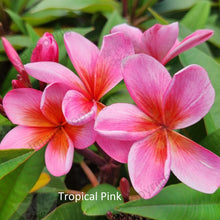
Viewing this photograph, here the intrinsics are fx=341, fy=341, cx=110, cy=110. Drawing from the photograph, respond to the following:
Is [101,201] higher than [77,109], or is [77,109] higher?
[77,109]

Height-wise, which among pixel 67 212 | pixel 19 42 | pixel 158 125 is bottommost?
pixel 67 212

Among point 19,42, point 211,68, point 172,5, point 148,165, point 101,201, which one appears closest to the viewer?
point 148,165

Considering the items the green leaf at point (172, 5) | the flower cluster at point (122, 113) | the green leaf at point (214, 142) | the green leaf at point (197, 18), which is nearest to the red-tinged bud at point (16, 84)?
the flower cluster at point (122, 113)

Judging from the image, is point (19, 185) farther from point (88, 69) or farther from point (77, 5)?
point (77, 5)

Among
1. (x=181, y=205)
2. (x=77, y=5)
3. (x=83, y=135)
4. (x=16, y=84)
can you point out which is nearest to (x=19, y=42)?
(x=77, y=5)

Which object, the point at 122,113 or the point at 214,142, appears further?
the point at 214,142

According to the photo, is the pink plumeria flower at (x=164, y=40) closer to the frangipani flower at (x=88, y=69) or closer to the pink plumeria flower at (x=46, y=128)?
the frangipani flower at (x=88, y=69)

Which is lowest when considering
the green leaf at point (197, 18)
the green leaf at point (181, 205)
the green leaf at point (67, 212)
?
Result: the green leaf at point (67, 212)
